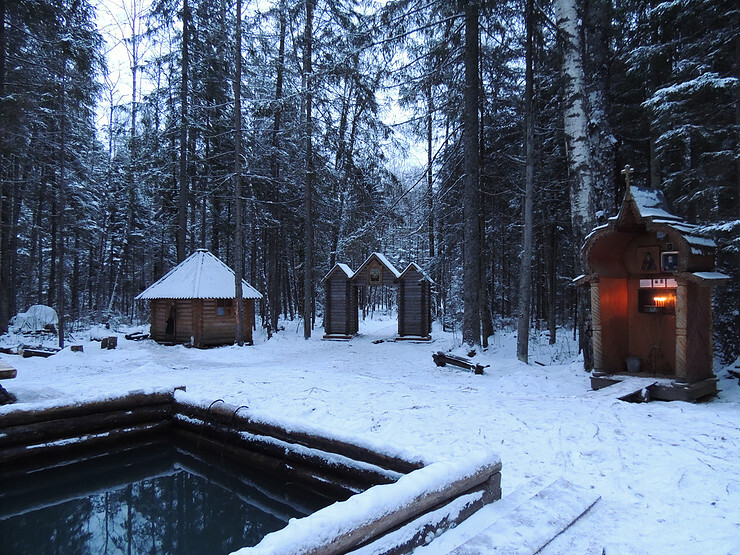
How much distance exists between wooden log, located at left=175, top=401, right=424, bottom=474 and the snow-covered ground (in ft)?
0.56

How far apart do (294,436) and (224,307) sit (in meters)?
15.8

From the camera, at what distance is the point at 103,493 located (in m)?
6.92

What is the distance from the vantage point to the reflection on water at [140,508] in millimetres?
5668

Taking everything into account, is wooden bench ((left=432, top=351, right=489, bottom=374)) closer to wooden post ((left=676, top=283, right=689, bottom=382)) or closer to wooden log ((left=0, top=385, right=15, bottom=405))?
wooden post ((left=676, top=283, right=689, bottom=382))

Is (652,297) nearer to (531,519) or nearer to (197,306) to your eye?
(531,519)

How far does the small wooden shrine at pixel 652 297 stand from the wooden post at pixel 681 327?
0.05 ft

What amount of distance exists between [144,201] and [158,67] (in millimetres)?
13270

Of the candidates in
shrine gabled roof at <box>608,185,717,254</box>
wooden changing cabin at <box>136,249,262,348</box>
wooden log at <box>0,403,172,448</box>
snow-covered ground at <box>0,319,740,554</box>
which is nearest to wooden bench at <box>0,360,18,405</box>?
snow-covered ground at <box>0,319,740,554</box>

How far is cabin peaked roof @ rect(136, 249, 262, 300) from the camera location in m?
19.8

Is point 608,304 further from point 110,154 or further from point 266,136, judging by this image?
point 110,154

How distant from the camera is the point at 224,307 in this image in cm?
2077

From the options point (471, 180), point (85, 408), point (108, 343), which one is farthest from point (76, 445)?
point (471, 180)

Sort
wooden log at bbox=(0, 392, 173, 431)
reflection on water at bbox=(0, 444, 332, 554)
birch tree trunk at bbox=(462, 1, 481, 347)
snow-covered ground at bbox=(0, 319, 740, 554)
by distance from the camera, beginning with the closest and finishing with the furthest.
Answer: snow-covered ground at bbox=(0, 319, 740, 554) → reflection on water at bbox=(0, 444, 332, 554) → wooden log at bbox=(0, 392, 173, 431) → birch tree trunk at bbox=(462, 1, 481, 347)

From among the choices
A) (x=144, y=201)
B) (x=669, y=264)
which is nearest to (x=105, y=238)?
(x=144, y=201)
